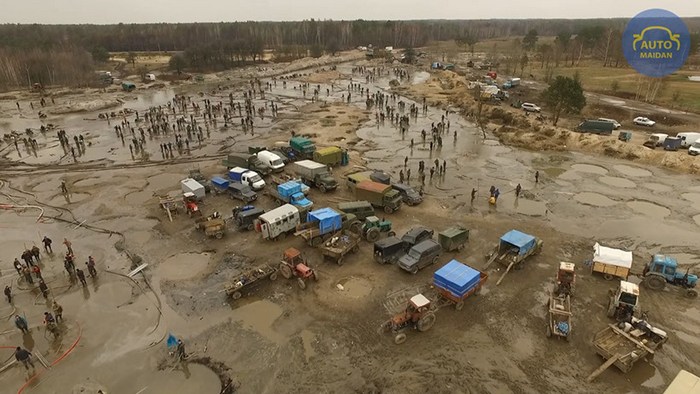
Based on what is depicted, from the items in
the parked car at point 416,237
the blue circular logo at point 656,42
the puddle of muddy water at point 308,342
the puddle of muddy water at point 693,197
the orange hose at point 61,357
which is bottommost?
the puddle of muddy water at point 308,342

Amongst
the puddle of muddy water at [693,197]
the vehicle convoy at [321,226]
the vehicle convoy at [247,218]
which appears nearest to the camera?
the vehicle convoy at [321,226]

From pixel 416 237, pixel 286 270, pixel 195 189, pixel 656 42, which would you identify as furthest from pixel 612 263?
pixel 656 42

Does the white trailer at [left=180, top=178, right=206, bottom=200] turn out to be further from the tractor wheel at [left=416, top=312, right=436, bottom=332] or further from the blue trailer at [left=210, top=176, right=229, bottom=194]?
the tractor wheel at [left=416, top=312, right=436, bottom=332]

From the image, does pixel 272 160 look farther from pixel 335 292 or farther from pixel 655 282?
pixel 655 282

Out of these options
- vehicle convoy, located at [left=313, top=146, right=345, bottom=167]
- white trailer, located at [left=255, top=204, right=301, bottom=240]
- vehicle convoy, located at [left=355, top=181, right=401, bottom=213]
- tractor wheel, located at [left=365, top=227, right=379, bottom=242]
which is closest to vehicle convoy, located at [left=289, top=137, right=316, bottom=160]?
vehicle convoy, located at [left=313, top=146, right=345, bottom=167]

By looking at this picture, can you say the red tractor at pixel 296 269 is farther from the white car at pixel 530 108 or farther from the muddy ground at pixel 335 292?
the white car at pixel 530 108

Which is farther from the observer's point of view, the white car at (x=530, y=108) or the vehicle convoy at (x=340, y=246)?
the white car at (x=530, y=108)

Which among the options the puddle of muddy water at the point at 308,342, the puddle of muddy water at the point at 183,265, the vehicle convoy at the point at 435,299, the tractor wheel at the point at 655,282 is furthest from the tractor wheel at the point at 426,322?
the puddle of muddy water at the point at 183,265
